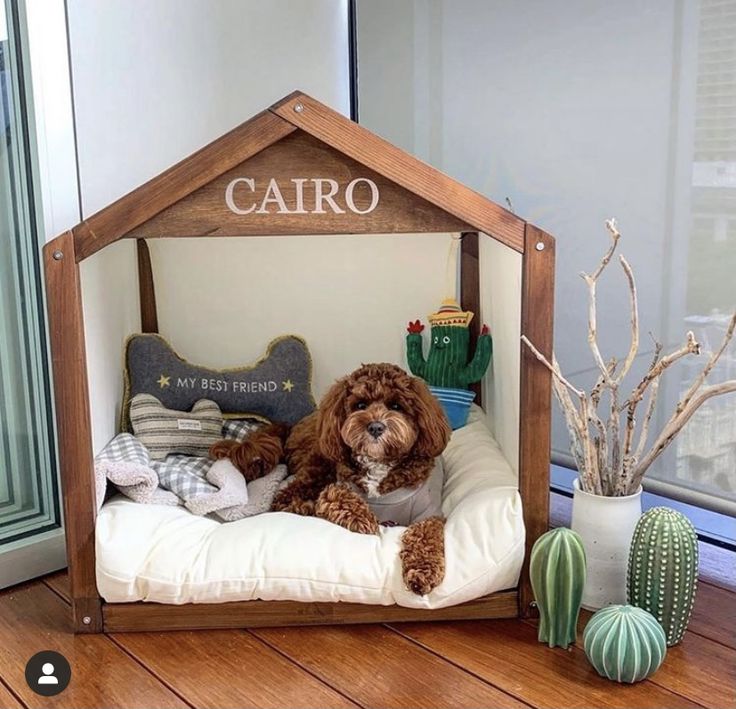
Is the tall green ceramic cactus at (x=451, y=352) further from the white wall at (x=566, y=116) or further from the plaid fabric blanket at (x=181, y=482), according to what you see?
the plaid fabric blanket at (x=181, y=482)

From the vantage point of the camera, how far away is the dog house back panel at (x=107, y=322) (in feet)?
5.72

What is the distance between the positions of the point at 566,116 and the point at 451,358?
23.2 inches

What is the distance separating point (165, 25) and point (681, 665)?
1.61 meters

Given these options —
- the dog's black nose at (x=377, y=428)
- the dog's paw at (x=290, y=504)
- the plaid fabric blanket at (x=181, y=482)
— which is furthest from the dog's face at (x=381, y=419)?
the plaid fabric blanket at (x=181, y=482)

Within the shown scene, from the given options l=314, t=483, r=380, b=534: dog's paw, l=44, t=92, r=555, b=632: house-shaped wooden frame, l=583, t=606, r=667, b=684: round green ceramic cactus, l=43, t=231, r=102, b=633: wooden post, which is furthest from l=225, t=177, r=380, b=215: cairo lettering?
l=583, t=606, r=667, b=684: round green ceramic cactus

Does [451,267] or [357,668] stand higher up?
[451,267]

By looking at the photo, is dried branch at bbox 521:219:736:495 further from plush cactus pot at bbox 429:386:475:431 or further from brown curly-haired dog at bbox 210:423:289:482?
brown curly-haired dog at bbox 210:423:289:482

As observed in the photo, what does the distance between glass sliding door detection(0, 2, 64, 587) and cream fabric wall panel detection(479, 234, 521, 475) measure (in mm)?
884

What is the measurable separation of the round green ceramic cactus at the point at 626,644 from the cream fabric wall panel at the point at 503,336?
12.6 inches

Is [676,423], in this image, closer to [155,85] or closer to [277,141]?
[277,141]

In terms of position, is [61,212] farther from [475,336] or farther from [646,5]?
[646,5]

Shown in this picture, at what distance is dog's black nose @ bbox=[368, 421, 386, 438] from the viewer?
1.59 m

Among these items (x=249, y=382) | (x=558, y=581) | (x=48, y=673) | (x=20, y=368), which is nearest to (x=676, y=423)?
(x=558, y=581)

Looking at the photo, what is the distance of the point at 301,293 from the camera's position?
213cm
